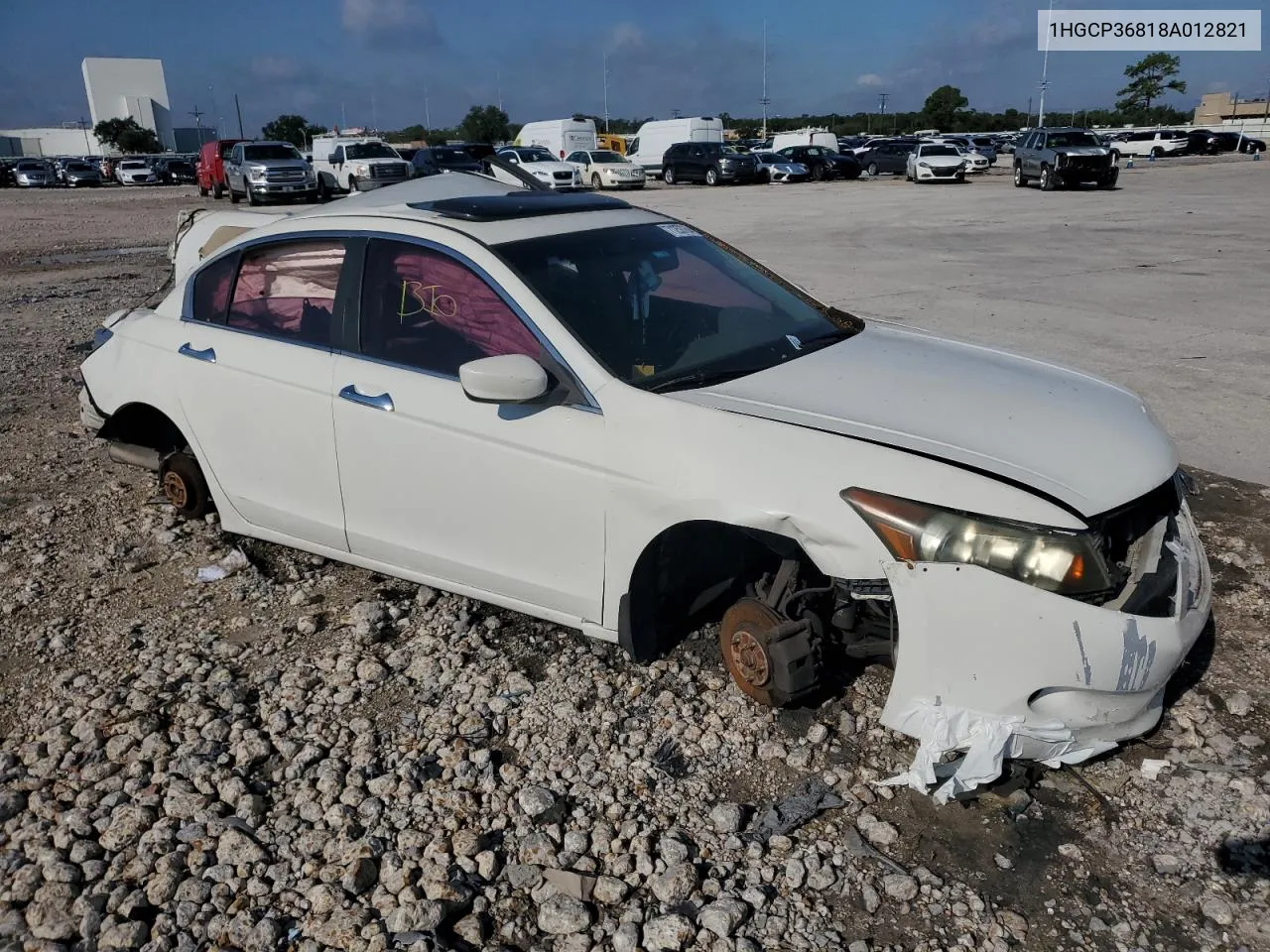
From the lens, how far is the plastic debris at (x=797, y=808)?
110 inches

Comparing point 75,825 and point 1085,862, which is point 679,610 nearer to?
point 1085,862

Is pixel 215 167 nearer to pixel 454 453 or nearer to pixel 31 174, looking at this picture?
pixel 31 174

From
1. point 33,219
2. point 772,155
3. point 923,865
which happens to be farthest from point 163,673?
point 772,155

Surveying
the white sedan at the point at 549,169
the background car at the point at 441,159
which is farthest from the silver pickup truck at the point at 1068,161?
the background car at the point at 441,159

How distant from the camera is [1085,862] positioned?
2.63m

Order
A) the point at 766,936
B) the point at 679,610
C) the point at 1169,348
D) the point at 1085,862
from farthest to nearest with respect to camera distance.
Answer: the point at 1169,348
the point at 679,610
the point at 1085,862
the point at 766,936

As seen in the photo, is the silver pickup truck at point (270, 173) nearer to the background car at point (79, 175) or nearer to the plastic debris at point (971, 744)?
the background car at point (79, 175)

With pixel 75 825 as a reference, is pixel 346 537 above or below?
above

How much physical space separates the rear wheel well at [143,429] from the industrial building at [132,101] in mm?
121063

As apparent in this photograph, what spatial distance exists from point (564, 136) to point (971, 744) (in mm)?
41428

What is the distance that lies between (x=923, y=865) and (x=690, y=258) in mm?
2487

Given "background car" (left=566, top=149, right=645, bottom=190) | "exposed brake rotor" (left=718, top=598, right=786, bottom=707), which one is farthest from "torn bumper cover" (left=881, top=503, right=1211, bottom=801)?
"background car" (left=566, top=149, right=645, bottom=190)

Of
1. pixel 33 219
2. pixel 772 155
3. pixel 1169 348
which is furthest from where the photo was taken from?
pixel 772 155

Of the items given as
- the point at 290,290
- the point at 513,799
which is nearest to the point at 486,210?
the point at 290,290
